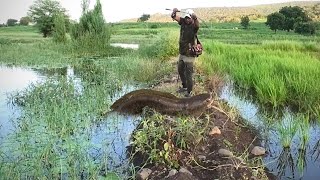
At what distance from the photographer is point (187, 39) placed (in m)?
6.94

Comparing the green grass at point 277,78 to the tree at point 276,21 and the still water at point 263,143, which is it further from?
the tree at point 276,21

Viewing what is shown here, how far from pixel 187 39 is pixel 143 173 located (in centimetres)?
288

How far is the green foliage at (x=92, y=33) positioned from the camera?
71.6 feet

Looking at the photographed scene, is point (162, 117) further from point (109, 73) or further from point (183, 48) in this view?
point (109, 73)

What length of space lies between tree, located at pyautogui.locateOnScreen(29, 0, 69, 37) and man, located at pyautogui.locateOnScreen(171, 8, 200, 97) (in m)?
28.8

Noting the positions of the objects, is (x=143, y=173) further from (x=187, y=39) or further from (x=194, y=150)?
(x=187, y=39)

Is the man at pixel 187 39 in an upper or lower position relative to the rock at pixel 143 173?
upper

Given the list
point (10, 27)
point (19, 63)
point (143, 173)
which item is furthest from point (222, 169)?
point (10, 27)

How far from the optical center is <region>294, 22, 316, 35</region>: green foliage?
1201 inches

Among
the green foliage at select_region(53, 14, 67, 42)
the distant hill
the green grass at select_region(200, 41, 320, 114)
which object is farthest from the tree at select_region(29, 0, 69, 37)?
the green grass at select_region(200, 41, 320, 114)

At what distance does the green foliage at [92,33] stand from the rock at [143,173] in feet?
56.5

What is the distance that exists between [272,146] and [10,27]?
3774 centimetres

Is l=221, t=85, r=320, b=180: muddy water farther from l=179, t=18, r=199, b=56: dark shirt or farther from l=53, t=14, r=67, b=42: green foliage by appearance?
l=53, t=14, r=67, b=42: green foliage

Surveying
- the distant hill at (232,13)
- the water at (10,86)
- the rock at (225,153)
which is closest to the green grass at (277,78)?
the rock at (225,153)
